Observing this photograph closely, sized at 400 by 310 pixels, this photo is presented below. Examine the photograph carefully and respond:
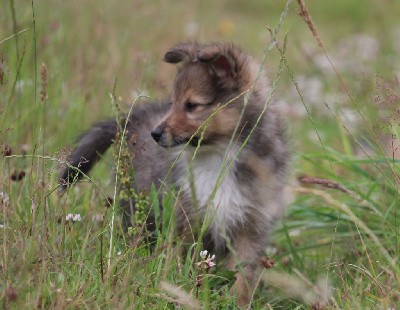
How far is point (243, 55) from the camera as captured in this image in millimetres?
4656

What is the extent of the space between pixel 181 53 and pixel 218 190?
755 mm

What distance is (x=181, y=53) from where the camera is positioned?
15.6 feet

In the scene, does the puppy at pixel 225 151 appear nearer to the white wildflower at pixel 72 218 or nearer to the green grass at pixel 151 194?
the green grass at pixel 151 194

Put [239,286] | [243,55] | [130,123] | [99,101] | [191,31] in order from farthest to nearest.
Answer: [191,31]
[99,101]
[130,123]
[243,55]
[239,286]

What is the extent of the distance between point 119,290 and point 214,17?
8.35 meters

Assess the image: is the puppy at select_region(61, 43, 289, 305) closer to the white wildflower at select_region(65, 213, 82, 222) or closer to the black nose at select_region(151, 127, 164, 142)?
the black nose at select_region(151, 127, 164, 142)

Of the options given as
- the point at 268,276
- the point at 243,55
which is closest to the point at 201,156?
the point at 243,55

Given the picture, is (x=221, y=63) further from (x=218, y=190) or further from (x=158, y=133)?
(x=218, y=190)

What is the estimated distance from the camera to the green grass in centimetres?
344

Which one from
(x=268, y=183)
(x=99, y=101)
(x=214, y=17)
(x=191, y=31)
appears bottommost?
(x=214, y=17)

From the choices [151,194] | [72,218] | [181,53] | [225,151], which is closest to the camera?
[72,218]

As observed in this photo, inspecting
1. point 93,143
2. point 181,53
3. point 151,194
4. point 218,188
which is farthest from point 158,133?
point 93,143

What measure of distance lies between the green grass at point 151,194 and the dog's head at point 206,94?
1.17 ft

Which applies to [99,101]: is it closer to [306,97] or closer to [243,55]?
[243,55]
